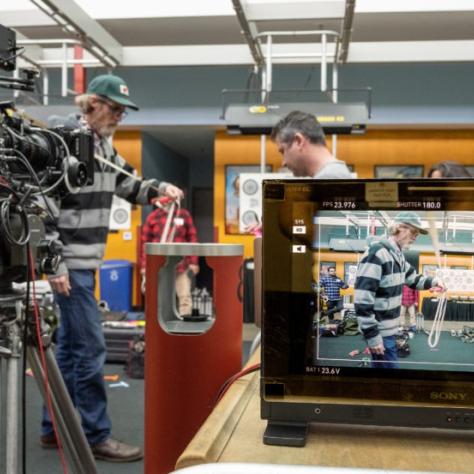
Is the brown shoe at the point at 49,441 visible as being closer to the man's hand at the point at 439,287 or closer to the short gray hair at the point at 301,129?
the short gray hair at the point at 301,129

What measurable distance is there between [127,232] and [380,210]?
6796 millimetres

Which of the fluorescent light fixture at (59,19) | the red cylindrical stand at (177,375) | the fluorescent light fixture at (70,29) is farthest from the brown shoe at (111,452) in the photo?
the fluorescent light fixture at (70,29)

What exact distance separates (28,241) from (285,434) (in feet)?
2.97

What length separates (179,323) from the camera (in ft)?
4.62

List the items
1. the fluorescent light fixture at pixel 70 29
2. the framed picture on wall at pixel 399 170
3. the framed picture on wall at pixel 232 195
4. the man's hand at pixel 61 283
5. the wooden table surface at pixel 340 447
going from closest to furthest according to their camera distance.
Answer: the wooden table surface at pixel 340 447 → the man's hand at pixel 61 283 → the fluorescent light fixture at pixel 70 29 → the framed picture on wall at pixel 399 170 → the framed picture on wall at pixel 232 195

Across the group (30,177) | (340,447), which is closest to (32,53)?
(30,177)

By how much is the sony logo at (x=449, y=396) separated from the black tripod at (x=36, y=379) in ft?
3.18

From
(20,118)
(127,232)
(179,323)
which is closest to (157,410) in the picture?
(179,323)

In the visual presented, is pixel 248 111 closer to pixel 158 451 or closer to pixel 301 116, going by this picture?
pixel 301 116

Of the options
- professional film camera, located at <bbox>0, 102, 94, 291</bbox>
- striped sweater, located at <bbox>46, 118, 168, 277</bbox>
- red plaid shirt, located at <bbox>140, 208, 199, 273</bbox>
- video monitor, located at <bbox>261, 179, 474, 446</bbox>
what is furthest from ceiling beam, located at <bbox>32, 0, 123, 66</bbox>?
video monitor, located at <bbox>261, 179, 474, 446</bbox>

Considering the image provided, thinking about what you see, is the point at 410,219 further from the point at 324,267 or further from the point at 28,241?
the point at 28,241

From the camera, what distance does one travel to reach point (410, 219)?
758mm

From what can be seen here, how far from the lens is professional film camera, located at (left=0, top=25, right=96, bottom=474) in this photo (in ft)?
4.48

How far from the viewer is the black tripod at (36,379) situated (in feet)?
4.43
